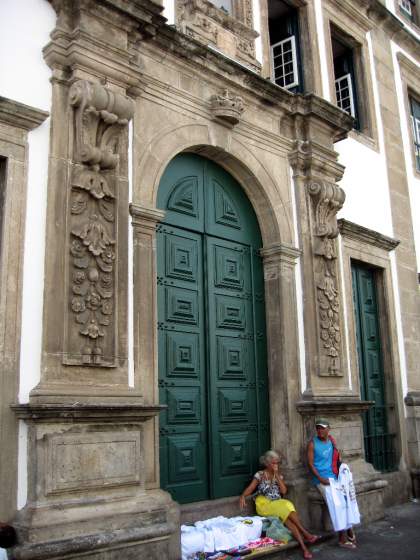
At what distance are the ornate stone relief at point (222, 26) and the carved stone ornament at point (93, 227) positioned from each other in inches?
73.4

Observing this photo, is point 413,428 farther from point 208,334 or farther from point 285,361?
point 208,334

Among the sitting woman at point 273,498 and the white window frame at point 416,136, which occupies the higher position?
the white window frame at point 416,136

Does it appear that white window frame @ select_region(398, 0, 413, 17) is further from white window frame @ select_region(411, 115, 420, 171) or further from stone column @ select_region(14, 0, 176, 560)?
stone column @ select_region(14, 0, 176, 560)

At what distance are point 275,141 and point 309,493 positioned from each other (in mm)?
3968

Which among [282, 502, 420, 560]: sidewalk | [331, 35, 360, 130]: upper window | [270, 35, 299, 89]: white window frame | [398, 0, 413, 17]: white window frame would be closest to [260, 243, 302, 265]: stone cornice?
[270, 35, 299, 89]: white window frame

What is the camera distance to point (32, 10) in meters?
5.28

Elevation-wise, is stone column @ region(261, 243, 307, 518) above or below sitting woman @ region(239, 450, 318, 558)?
above

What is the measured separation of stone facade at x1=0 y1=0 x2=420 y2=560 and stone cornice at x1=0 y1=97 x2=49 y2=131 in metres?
0.01

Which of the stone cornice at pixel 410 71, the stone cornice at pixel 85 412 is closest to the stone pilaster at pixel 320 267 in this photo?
the stone cornice at pixel 85 412

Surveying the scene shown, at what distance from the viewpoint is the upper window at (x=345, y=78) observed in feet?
32.5

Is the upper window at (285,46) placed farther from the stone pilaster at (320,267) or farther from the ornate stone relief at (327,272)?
the ornate stone relief at (327,272)

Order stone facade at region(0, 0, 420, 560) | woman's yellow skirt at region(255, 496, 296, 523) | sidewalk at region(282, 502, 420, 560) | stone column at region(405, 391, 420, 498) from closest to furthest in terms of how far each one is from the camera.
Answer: stone facade at region(0, 0, 420, 560)
sidewalk at region(282, 502, 420, 560)
woman's yellow skirt at region(255, 496, 296, 523)
stone column at region(405, 391, 420, 498)

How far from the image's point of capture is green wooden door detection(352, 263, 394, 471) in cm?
836

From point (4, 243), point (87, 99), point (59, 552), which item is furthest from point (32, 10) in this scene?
point (59, 552)
